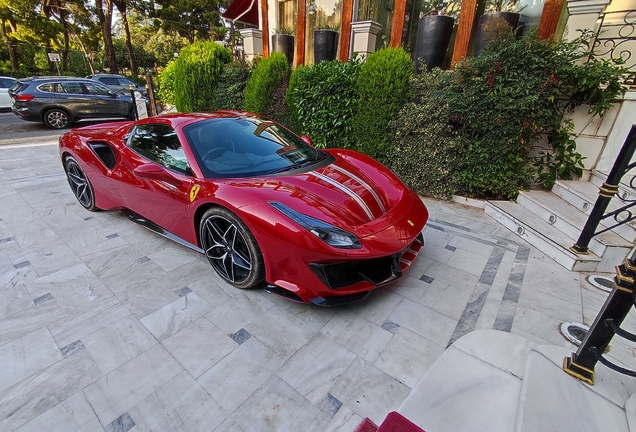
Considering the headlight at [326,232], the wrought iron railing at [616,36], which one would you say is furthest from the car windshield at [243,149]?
the wrought iron railing at [616,36]

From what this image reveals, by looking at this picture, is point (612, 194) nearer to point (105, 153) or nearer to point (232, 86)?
point (105, 153)

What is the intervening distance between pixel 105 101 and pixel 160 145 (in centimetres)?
882

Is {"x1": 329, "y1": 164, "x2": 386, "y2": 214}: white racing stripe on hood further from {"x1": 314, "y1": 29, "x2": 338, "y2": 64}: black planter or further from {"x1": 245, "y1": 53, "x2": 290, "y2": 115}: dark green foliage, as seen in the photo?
{"x1": 314, "y1": 29, "x2": 338, "y2": 64}: black planter

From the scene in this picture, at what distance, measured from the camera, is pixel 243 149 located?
2449 mm

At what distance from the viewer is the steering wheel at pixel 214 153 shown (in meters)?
2.31

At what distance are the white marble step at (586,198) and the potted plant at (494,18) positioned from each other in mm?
1990

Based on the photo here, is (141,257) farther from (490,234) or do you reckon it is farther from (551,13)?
(551,13)

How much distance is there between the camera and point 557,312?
81.4 inches

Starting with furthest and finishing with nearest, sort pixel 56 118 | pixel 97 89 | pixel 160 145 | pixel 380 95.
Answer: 1. pixel 97 89
2. pixel 56 118
3. pixel 380 95
4. pixel 160 145

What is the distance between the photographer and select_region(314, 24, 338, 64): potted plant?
6617mm

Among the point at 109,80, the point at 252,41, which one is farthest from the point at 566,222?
the point at 109,80

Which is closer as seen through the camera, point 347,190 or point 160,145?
point 347,190

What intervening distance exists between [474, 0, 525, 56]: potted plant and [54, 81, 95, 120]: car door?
10.1m

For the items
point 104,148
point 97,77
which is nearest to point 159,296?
point 104,148
